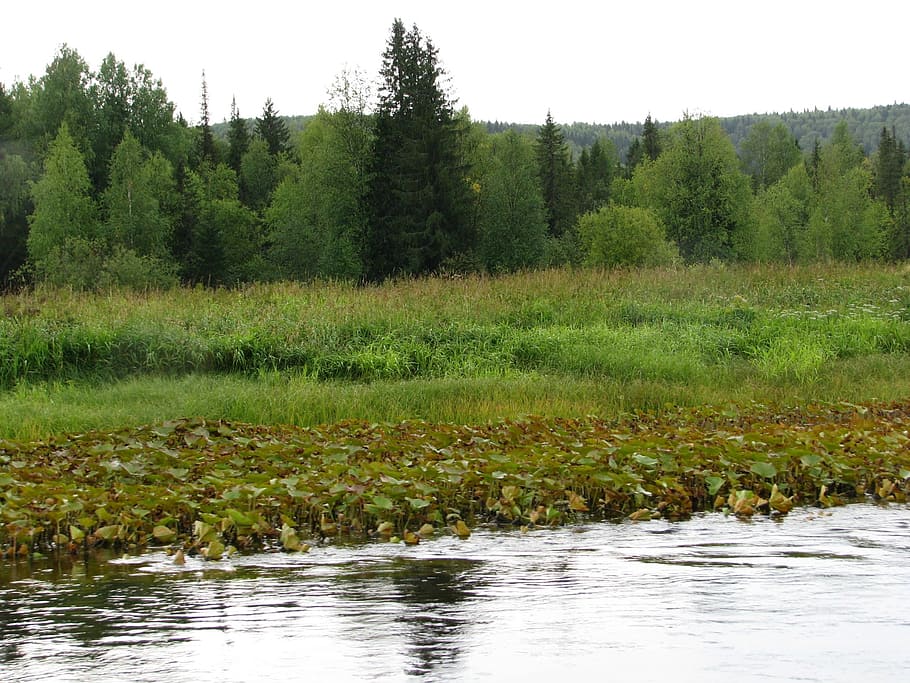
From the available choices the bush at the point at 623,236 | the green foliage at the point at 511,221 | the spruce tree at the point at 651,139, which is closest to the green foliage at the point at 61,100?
the green foliage at the point at 511,221

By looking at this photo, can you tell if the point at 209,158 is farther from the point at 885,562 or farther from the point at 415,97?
the point at 885,562

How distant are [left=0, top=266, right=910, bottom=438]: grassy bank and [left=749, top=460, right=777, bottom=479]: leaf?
→ 13.7 feet

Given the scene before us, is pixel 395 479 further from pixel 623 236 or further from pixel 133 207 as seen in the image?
pixel 133 207

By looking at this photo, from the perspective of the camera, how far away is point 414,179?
46062 millimetres

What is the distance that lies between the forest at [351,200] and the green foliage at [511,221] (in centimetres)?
11

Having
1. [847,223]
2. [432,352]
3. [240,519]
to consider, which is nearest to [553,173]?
[847,223]

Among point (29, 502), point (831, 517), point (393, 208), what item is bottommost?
point (831, 517)

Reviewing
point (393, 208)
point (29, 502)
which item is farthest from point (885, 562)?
point (393, 208)

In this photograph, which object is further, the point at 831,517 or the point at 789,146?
the point at 789,146

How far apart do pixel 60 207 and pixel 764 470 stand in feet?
149

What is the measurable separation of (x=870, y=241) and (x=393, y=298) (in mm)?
51746

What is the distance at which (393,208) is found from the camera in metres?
46.2

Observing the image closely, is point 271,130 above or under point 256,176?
above

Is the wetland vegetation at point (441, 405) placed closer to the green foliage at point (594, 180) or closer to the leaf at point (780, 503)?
the leaf at point (780, 503)
